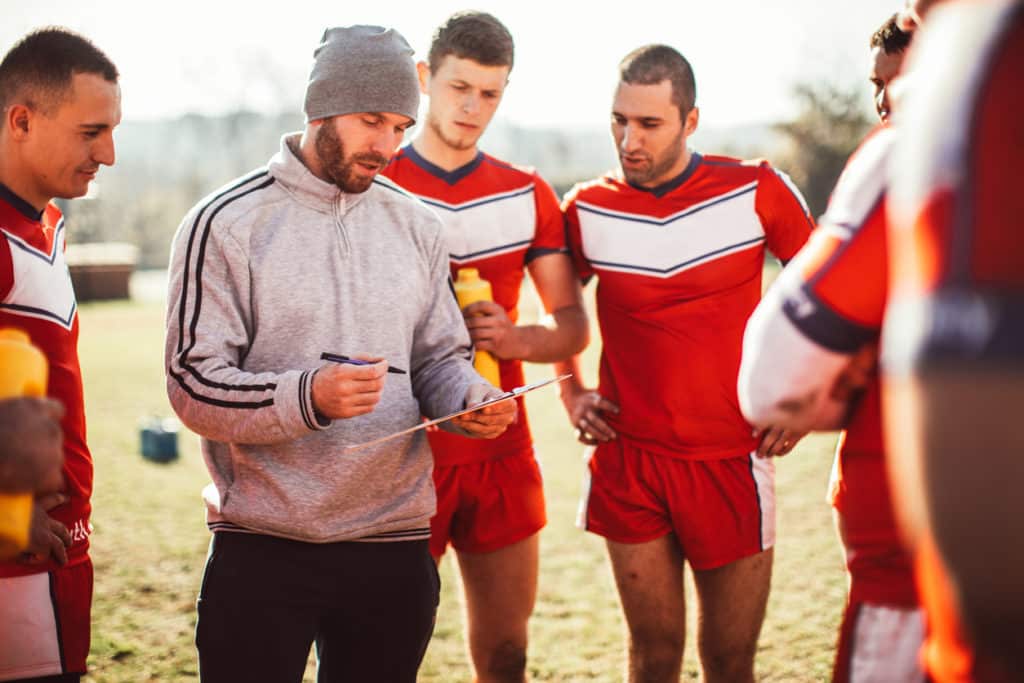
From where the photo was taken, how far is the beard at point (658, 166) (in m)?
3.77

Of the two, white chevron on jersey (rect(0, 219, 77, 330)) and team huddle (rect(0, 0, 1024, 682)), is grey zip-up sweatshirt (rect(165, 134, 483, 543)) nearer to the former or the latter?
team huddle (rect(0, 0, 1024, 682))

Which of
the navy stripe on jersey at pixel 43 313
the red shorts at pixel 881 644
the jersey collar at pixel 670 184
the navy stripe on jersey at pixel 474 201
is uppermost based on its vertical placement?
the jersey collar at pixel 670 184

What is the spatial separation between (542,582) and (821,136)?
41075 millimetres

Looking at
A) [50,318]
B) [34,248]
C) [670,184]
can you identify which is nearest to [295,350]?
[50,318]

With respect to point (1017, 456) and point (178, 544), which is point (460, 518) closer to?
point (1017, 456)

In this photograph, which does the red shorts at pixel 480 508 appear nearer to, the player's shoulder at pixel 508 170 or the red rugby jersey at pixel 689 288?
the red rugby jersey at pixel 689 288

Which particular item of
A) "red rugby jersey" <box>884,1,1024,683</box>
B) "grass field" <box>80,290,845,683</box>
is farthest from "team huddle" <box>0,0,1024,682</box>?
"grass field" <box>80,290,845,683</box>

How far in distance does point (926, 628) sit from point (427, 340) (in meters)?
1.83

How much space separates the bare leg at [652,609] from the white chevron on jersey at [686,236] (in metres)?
1.10

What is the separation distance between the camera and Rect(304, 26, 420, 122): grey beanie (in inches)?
112

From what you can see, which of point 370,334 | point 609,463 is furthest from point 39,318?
point 609,463

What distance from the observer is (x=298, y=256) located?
9.09 ft

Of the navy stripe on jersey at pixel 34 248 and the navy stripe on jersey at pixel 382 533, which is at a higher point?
the navy stripe on jersey at pixel 34 248

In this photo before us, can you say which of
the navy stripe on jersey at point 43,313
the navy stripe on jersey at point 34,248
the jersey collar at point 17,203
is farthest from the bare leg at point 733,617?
the jersey collar at point 17,203
